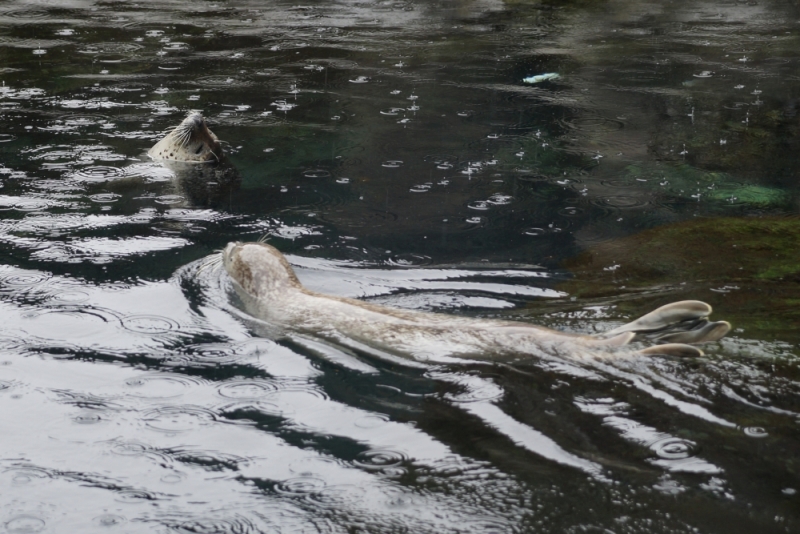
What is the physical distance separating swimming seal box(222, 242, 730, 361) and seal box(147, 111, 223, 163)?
2823mm

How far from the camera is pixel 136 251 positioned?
5922mm

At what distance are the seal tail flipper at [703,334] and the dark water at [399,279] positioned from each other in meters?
0.11

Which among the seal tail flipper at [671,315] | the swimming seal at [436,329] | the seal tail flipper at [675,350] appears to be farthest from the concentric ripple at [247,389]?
the seal tail flipper at [675,350]

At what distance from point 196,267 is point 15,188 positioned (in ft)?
7.44

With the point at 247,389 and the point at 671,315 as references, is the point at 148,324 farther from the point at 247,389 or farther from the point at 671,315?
the point at 671,315

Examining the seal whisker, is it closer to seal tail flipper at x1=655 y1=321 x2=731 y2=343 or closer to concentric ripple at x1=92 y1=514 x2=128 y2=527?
concentric ripple at x1=92 y1=514 x2=128 y2=527

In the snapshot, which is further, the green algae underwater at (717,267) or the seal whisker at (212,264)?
the seal whisker at (212,264)

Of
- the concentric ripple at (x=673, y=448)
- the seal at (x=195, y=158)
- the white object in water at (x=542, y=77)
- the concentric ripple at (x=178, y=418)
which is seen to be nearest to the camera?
the concentric ripple at (x=673, y=448)

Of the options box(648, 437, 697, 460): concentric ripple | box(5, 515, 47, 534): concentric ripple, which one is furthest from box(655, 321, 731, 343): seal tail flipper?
box(5, 515, 47, 534): concentric ripple

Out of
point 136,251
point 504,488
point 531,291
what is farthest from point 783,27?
point 504,488

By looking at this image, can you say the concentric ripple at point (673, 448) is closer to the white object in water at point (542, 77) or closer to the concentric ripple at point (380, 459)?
the concentric ripple at point (380, 459)

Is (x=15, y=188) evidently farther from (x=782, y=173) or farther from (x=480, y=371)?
(x=782, y=173)

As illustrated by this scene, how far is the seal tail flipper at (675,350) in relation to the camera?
156 inches

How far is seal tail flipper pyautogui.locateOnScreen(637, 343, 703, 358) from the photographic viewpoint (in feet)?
13.0
